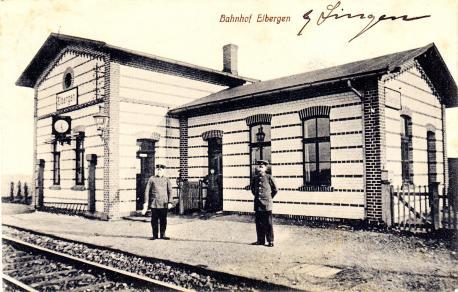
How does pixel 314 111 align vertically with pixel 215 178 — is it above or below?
above

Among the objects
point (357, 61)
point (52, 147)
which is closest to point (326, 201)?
point (357, 61)

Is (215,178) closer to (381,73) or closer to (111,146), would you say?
(111,146)

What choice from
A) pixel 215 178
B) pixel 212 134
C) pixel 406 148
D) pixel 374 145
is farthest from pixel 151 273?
pixel 406 148

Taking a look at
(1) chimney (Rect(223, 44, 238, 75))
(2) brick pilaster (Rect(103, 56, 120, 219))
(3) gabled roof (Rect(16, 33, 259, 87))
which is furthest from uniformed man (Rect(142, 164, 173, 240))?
(1) chimney (Rect(223, 44, 238, 75))

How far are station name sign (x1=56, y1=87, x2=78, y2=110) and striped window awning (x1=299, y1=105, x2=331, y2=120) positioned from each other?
30.1ft

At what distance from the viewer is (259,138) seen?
12.9 meters

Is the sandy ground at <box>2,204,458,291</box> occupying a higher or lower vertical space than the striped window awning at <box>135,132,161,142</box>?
lower

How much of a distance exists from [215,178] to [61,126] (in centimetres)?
631

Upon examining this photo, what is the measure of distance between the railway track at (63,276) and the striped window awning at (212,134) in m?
7.39

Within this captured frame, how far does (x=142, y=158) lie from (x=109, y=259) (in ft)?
24.2

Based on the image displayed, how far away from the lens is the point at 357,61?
1380 centimetres

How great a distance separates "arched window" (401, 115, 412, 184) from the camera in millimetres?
11430

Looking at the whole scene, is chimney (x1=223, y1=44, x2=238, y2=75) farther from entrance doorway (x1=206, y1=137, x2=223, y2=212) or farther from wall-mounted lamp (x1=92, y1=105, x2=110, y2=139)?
wall-mounted lamp (x1=92, y1=105, x2=110, y2=139)

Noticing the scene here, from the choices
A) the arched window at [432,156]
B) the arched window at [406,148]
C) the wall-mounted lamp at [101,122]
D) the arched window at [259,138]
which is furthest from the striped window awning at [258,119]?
the arched window at [432,156]
